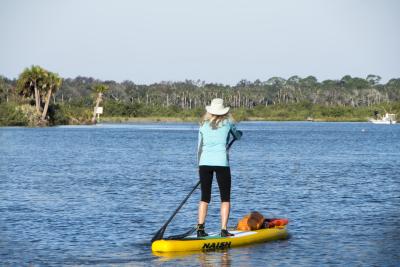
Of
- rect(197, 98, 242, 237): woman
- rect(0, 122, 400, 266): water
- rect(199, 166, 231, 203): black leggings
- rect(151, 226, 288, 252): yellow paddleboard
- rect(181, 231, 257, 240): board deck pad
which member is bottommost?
rect(0, 122, 400, 266): water

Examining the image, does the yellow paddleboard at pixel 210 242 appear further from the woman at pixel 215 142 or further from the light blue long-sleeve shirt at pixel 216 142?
the light blue long-sleeve shirt at pixel 216 142

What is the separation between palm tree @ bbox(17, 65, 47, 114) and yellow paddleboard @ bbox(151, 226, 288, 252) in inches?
3561

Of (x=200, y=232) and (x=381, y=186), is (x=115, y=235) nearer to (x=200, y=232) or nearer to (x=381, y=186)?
(x=200, y=232)

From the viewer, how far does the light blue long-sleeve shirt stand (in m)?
15.3

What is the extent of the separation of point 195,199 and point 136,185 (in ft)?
18.9

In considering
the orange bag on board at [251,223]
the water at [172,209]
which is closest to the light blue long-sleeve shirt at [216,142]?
the water at [172,209]

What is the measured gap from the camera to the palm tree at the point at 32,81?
104m

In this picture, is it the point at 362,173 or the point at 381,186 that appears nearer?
the point at 381,186

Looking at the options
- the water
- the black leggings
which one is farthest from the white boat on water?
the black leggings

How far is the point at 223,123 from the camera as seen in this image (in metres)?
15.3

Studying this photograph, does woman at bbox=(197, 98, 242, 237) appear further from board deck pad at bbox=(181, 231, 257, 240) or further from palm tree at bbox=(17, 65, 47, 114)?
palm tree at bbox=(17, 65, 47, 114)

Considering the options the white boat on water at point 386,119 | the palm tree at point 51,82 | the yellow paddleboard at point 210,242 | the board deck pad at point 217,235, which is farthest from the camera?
the white boat on water at point 386,119

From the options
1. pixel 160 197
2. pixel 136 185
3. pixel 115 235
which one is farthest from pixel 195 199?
pixel 115 235

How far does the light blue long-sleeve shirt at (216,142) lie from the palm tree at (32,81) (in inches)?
3595
